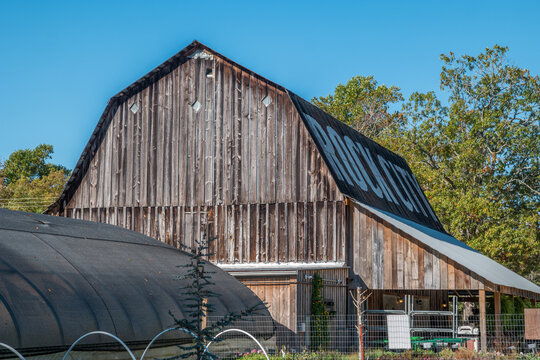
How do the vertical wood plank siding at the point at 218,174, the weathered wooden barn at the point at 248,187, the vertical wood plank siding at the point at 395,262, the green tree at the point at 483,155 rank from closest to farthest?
1. the vertical wood plank siding at the point at 395,262
2. the weathered wooden barn at the point at 248,187
3. the vertical wood plank siding at the point at 218,174
4. the green tree at the point at 483,155

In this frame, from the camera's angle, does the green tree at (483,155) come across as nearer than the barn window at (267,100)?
No

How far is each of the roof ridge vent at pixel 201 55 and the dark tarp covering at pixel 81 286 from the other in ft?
30.4

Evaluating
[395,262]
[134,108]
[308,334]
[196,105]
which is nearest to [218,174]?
[196,105]

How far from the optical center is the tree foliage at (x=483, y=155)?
39.7 metres

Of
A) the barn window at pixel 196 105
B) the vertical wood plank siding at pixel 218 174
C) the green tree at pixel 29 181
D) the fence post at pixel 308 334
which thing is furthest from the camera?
the green tree at pixel 29 181

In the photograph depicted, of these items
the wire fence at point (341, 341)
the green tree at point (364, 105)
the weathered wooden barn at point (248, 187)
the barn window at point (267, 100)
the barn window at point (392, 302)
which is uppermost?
the green tree at point (364, 105)

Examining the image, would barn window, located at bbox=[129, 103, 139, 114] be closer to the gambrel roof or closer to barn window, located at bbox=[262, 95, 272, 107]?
the gambrel roof

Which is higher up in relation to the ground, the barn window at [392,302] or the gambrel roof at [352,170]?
the gambrel roof at [352,170]

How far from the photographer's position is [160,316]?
14.7m

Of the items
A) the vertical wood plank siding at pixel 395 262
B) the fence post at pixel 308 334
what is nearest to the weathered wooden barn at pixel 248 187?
the vertical wood plank siding at pixel 395 262

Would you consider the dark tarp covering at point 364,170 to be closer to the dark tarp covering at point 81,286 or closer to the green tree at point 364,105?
the dark tarp covering at point 81,286

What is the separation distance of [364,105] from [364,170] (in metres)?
34.7

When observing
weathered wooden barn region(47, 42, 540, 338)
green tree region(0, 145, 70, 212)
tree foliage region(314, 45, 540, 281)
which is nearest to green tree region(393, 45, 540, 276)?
tree foliage region(314, 45, 540, 281)

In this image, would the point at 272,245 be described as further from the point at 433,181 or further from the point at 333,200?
the point at 433,181
